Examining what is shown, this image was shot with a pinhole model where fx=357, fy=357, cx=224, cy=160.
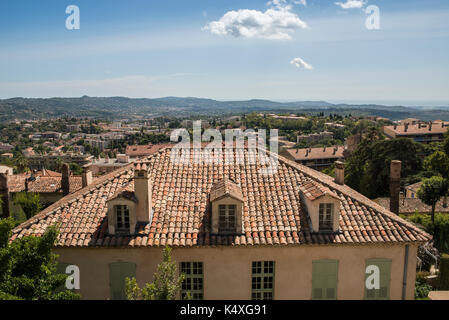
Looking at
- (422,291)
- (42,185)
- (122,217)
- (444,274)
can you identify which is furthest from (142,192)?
(42,185)

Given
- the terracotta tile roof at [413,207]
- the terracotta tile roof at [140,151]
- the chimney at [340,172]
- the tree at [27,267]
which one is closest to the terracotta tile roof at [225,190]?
the tree at [27,267]

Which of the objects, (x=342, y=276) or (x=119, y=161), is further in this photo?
(x=119, y=161)

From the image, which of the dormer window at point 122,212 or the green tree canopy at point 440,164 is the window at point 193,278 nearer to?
the dormer window at point 122,212

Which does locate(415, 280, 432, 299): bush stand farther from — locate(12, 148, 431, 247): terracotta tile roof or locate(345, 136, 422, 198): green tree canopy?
locate(345, 136, 422, 198): green tree canopy

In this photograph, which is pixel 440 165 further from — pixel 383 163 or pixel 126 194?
pixel 126 194
